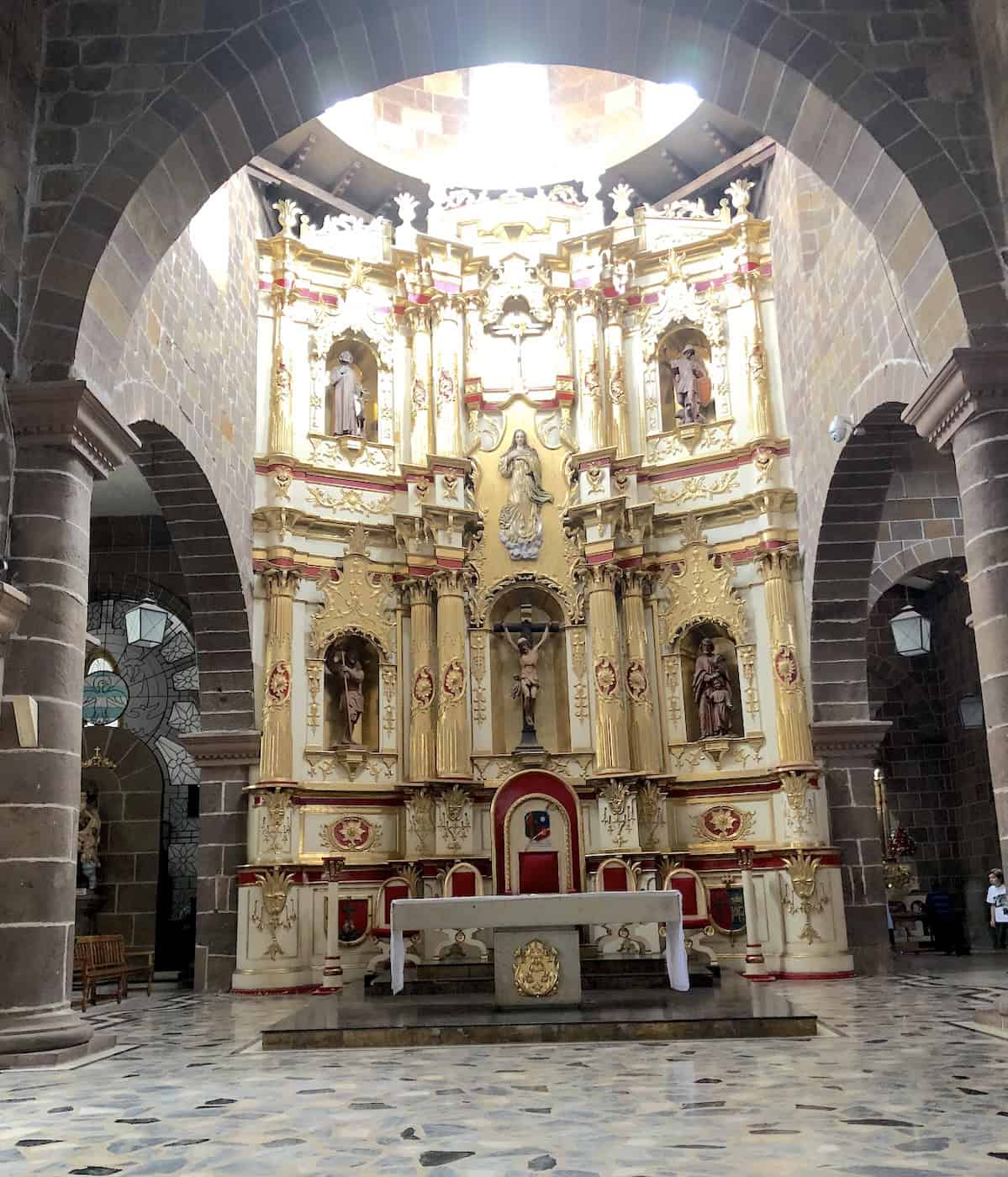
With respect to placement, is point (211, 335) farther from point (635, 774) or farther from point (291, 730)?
point (635, 774)

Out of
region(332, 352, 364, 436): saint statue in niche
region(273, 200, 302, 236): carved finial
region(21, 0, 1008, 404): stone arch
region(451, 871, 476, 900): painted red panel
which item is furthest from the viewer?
region(332, 352, 364, 436): saint statue in niche

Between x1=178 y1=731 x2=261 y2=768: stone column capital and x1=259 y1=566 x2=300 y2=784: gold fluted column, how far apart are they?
0.13 m

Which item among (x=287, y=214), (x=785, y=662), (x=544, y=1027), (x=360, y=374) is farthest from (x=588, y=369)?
(x=544, y=1027)

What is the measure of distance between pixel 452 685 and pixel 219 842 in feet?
10.9

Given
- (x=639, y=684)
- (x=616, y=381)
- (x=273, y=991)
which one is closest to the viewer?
(x=273, y=991)

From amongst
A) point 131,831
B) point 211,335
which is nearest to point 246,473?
point 211,335

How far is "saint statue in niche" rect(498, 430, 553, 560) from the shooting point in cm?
1535

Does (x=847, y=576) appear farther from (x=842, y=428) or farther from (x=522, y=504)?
(x=522, y=504)

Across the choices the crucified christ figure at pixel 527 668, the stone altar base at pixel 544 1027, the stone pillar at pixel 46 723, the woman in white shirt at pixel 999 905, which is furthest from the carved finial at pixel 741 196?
the stone altar base at pixel 544 1027

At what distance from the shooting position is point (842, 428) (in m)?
11.3

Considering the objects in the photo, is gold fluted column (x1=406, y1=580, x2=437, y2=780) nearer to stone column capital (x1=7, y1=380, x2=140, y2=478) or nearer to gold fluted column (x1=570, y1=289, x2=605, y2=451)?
gold fluted column (x1=570, y1=289, x2=605, y2=451)

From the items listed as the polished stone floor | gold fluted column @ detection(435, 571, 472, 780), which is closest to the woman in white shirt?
the polished stone floor

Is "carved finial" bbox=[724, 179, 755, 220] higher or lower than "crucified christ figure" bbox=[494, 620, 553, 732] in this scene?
higher

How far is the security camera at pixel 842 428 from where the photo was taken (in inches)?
445
